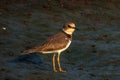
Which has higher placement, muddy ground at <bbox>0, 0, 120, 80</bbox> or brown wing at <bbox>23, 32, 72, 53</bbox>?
brown wing at <bbox>23, 32, 72, 53</bbox>

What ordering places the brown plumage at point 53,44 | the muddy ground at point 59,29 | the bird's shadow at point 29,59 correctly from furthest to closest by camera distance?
the bird's shadow at point 29,59 → the muddy ground at point 59,29 → the brown plumage at point 53,44

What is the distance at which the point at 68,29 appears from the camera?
15000 mm

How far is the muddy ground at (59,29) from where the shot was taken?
570 inches

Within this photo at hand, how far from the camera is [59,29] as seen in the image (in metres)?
19.3

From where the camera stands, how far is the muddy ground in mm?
14484

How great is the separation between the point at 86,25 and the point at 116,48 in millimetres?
3233

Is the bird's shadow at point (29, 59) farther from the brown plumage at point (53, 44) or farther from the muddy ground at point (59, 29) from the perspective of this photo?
the brown plumage at point (53, 44)

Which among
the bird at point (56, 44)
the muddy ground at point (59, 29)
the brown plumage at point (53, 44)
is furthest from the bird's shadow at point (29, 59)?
the brown plumage at point (53, 44)

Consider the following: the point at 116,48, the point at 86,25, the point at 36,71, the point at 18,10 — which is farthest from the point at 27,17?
the point at 36,71

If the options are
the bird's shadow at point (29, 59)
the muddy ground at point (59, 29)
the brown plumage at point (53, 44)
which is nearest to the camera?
the brown plumage at point (53, 44)

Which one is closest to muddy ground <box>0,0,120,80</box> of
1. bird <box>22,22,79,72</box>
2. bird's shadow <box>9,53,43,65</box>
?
bird's shadow <box>9,53,43,65</box>

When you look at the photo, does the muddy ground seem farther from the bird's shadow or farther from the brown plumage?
the brown plumage

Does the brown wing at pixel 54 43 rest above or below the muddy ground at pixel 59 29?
above

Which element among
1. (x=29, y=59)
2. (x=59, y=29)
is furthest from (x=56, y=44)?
(x=59, y=29)
